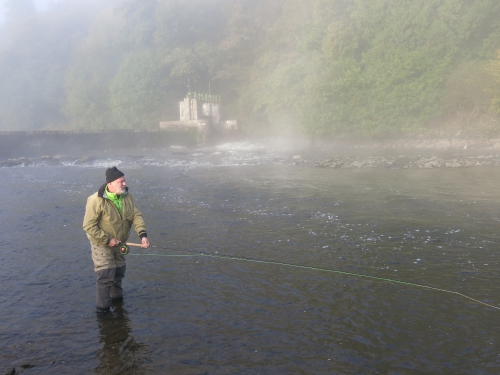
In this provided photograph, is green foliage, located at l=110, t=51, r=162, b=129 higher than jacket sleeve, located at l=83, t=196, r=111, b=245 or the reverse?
higher

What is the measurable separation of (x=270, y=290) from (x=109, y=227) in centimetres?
305

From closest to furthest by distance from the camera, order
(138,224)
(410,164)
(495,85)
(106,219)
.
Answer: (106,219) < (138,224) < (410,164) < (495,85)

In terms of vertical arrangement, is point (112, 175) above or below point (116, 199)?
→ above

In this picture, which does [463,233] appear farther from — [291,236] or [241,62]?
[241,62]

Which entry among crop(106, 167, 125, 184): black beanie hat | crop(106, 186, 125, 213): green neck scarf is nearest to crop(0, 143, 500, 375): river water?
crop(106, 186, 125, 213): green neck scarf

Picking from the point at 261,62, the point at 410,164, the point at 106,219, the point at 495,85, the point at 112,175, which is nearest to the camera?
the point at 112,175

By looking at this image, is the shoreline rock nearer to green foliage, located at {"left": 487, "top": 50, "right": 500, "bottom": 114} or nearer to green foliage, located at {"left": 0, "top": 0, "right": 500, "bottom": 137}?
green foliage, located at {"left": 487, "top": 50, "right": 500, "bottom": 114}

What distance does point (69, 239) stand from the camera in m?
11.0

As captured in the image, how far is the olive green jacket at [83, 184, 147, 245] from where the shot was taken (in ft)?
19.5

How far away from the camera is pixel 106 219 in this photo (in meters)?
6.10

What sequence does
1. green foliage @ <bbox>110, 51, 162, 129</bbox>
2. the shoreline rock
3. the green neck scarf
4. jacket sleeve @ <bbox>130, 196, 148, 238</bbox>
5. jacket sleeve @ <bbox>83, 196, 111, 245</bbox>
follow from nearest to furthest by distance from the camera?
jacket sleeve @ <bbox>83, 196, 111, 245</bbox> < the green neck scarf < jacket sleeve @ <bbox>130, 196, 148, 238</bbox> < the shoreline rock < green foliage @ <bbox>110, 51, 162, 129</bbox>

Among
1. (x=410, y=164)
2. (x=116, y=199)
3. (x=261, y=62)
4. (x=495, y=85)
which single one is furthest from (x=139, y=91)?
(x=116, y=199)

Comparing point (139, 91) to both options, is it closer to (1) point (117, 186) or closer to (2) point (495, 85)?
(2) point (495, 85)

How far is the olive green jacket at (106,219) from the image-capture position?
5.95m
